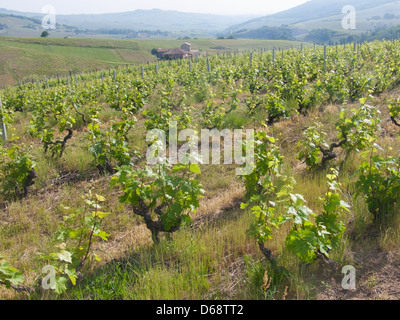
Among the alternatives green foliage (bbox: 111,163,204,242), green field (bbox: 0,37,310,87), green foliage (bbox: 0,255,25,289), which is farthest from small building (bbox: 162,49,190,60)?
green foliage (bbox: 0,255,25,289)

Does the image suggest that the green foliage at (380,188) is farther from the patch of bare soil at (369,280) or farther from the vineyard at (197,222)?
the patch of bare soil at (369,280)

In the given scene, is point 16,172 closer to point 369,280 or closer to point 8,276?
point 8,276

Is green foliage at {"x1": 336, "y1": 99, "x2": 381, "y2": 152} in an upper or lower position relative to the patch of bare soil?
upper

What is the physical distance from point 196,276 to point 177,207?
2.19 feet

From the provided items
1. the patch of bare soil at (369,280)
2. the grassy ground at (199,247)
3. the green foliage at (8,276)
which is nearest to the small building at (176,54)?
the grassy ground at (199,247)

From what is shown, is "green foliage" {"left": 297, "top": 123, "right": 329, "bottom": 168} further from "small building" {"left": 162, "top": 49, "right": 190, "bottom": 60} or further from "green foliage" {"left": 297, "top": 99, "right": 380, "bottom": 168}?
"small building" {"left": 162, "top": 49, "right": 190, "bottom": 60}

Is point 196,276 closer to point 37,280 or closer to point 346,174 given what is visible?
point 37,280

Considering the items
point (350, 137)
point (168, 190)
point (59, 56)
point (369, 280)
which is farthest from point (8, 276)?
point (59, 56)

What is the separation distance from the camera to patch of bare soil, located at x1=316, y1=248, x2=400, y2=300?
234cm

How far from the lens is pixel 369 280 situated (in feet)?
8.11

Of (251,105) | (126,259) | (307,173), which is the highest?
(251,105)
